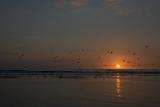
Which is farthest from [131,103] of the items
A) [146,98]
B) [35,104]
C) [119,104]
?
[35,104]

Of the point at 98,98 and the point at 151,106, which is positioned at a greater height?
the point at 98,98

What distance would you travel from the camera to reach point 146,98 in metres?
28.4

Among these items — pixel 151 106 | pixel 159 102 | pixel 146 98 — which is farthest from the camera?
pixel 146 98

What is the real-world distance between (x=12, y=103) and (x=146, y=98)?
11081 millimetres

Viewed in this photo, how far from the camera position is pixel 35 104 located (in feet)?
82.3

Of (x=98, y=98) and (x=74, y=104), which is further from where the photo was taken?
(x=98, y=98)

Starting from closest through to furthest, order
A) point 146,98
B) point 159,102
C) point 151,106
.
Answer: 1. point 151,106
2. point 159,102
3. point 146,98

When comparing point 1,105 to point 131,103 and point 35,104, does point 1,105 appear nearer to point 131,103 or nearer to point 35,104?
point 35,104

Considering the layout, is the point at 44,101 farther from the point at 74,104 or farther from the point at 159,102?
the point at 159,102

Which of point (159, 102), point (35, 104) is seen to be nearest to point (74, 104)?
point (35, 104)

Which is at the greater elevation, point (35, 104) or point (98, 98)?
point (98, 98)

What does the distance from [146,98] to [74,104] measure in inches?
270

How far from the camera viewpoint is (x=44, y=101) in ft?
87.8

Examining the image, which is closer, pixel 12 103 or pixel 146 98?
pixel 12 103
